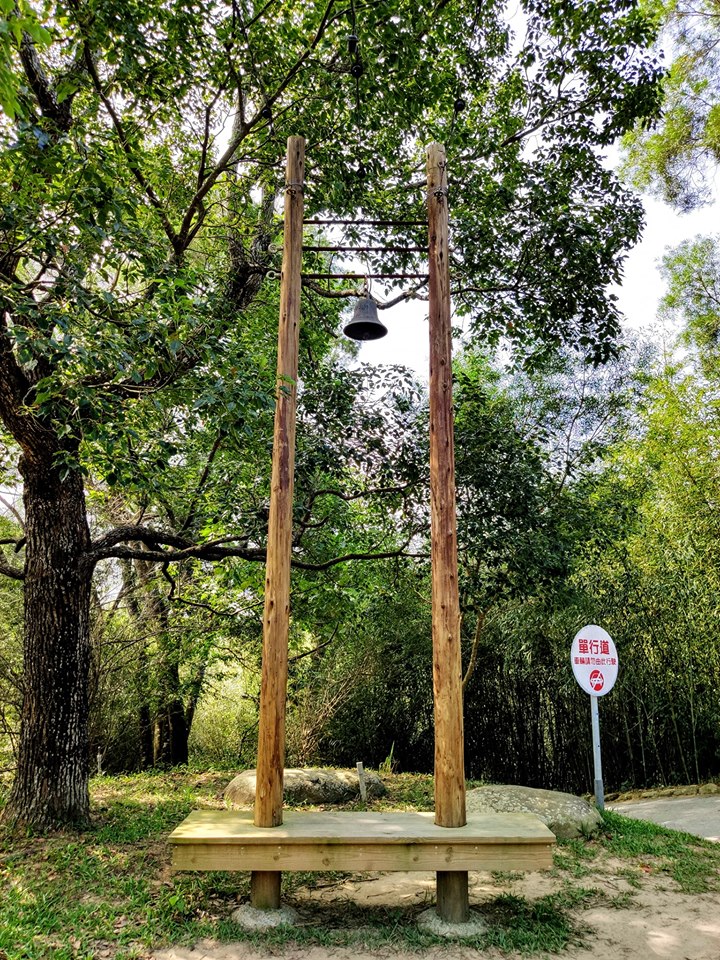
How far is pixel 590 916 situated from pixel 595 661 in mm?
1985

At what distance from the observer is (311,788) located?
17.0ft

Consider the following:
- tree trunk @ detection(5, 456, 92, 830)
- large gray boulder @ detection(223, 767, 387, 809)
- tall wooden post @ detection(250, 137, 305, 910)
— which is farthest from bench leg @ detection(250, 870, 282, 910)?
large gray boulder @ detection(223, 767, 387, 809)

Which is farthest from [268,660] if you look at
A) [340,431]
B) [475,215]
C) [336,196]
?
[475,215]

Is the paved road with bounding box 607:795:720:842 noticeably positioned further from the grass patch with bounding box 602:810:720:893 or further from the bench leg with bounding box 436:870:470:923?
the bench leg with bounding box 436:870:470:923

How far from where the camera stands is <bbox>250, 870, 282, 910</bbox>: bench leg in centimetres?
289

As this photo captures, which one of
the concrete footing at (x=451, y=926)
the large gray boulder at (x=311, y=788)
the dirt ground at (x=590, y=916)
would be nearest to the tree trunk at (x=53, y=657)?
the large gray boulder at (x=311, y=788)

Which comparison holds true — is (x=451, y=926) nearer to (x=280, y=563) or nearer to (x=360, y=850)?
(x=360, y=850)

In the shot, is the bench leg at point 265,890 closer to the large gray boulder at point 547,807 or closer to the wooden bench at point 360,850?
the wooden bench at point 360,850

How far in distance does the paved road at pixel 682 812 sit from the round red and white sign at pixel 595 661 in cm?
100

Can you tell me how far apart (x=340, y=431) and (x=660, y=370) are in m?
4.21

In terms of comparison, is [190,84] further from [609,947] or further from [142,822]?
[609,947]

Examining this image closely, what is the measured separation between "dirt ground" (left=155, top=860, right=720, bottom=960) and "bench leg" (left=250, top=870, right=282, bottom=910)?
10.1 inches

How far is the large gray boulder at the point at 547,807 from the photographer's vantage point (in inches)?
168

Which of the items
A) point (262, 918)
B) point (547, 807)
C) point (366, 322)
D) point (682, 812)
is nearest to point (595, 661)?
point (547, 807)
